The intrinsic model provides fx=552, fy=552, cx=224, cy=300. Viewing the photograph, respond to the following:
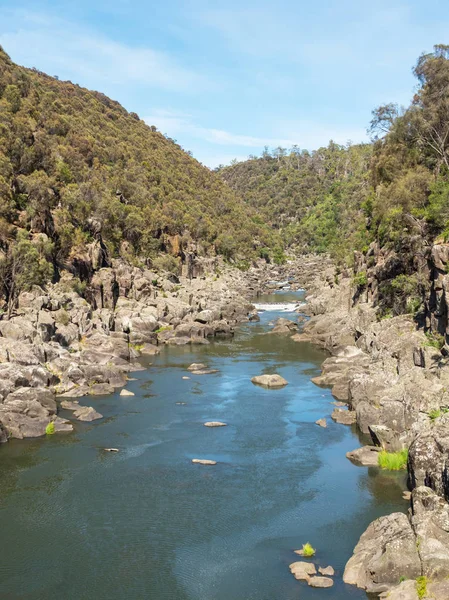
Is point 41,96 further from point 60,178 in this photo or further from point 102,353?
point 102,353

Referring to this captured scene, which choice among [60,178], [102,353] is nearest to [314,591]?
[102,353]

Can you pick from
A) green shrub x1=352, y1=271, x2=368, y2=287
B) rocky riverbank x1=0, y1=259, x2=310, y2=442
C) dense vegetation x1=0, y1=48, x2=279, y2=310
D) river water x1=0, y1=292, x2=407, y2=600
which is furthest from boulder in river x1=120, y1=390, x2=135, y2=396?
green shrub x1=352, y1=271, x2=368, y2=287

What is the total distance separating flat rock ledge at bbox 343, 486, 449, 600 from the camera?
20.5 m

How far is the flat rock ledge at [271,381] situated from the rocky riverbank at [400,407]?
347 centimetres

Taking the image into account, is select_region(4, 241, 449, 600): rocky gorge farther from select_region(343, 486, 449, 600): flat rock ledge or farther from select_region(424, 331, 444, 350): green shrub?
select_region(424, 331, 444, 350): green shrub

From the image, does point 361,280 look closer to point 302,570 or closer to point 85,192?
point 85,192

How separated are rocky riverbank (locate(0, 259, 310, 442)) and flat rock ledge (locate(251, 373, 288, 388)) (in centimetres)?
1234

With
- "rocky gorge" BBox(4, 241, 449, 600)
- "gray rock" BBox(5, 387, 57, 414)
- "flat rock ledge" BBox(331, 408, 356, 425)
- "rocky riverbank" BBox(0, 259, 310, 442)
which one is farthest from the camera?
"rocky riverbank" BBox(0, 259, 310, 442)

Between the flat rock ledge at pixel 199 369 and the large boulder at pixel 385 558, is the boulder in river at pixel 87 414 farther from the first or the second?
the large boulder at pixel 385 558

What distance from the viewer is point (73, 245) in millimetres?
78688

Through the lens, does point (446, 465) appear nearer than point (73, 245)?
Yes

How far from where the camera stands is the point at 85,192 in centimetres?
9031

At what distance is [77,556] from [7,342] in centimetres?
2573

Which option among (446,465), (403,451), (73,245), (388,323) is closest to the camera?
(446,465)
